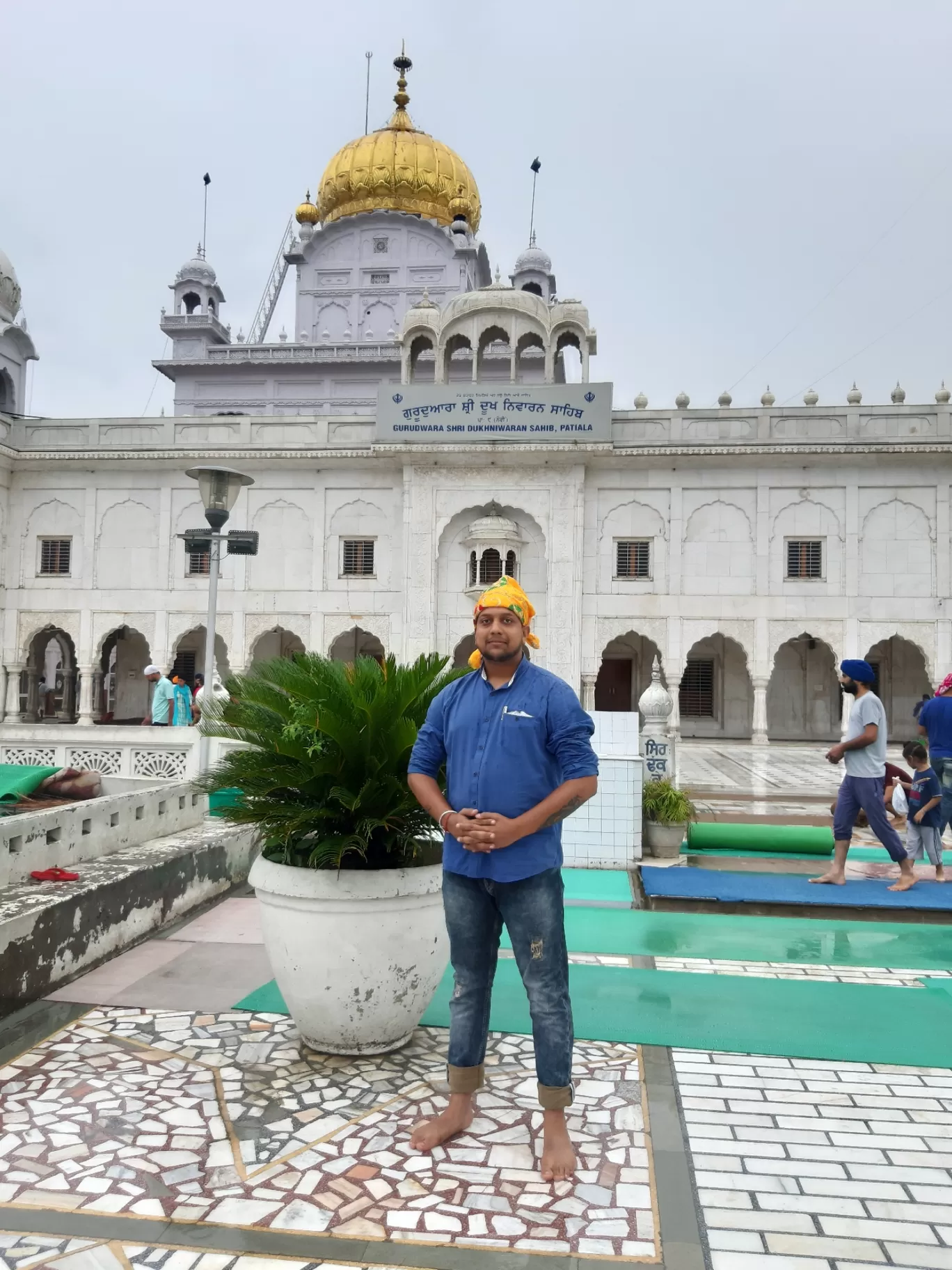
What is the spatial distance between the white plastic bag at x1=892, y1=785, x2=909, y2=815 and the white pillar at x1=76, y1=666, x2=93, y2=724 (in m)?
17.8

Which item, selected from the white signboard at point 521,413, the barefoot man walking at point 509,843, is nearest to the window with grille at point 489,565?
the white signboard at point 521,413

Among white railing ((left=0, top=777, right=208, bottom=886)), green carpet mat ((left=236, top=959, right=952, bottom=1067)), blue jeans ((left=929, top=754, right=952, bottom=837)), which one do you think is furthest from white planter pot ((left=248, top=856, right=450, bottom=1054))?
blue jeans ((left=929, top=754, right=952, bottom=837))

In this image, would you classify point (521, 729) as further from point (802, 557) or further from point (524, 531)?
point (802, 557)

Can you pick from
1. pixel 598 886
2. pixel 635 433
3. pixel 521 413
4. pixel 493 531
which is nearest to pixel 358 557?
pixel 493 531

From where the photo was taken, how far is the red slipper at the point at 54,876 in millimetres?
4488

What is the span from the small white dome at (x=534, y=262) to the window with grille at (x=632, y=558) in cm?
1408

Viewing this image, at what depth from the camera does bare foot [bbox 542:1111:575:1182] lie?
256 cm

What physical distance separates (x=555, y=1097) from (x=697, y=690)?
21.7 meters

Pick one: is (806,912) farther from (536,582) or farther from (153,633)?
(153,633)

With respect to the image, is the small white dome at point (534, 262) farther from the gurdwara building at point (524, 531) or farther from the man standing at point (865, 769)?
the man standing at point (865, 769)

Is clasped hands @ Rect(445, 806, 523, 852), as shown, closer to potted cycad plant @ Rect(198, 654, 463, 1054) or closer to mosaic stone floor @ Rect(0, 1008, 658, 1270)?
potted cycad plant @ Rect(198, 654, 463, 1054)

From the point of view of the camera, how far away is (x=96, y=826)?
526cm

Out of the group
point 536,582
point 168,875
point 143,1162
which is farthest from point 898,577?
point 143,1162

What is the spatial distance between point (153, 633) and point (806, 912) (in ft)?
61.1
